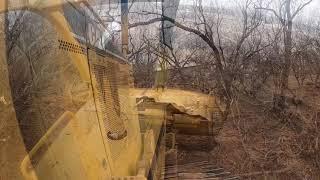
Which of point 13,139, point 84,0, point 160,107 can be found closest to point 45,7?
point 84,0

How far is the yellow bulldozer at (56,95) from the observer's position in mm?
1440

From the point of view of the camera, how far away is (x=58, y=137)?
5.42 ft

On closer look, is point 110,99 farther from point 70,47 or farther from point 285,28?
point 285,28

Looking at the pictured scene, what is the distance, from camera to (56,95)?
1.67 meters

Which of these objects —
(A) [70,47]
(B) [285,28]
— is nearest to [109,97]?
(A) [70,47]

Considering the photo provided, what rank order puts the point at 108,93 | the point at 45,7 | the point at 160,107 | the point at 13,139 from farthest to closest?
the point at 160,107 → the point at 108,93 → the point at 45,7 → the point at 13,139

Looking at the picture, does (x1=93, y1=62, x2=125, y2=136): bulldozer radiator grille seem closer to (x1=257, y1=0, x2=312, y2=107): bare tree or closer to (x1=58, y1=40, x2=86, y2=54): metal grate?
(x1=58, y1=40, x2=86, y2=54): metal grate

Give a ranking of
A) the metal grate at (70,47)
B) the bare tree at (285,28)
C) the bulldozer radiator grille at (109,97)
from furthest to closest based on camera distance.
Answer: the bare tree at (285,28) < the bulldozer radiator grille at (109,97) < the metal grate at (70,47)

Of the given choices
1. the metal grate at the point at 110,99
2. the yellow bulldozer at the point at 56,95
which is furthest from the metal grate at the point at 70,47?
the metal grate at the point at 110,99

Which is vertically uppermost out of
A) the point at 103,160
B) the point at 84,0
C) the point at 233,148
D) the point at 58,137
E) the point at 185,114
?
the point at 84,0

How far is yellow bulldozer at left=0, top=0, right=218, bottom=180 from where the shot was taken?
1.44 meters

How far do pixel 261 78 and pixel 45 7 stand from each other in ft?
34.9

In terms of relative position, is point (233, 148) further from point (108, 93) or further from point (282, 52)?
point (108, 93)

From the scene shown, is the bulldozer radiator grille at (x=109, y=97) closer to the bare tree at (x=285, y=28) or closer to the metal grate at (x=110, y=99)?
the metal grate at (x=110, y=99)
